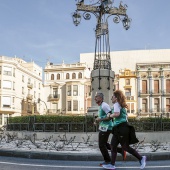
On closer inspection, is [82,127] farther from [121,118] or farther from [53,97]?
[53,97]

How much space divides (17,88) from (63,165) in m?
57.7

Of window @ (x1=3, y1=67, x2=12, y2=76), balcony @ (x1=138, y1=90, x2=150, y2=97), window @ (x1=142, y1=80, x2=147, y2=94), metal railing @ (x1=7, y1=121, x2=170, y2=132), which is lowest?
metal railing @ (x1=7, y1=121, x2=170, y2=132)

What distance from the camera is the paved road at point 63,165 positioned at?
8156 mm

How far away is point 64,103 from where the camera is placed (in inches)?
2633

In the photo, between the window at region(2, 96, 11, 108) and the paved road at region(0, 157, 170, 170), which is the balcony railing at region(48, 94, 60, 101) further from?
the paved road at region(0, 157, 170, 170)

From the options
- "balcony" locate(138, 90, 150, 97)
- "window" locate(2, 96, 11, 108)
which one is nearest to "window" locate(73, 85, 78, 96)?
"balcony" locate(138, 90, 150, 97)

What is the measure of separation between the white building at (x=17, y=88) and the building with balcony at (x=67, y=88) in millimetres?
4199

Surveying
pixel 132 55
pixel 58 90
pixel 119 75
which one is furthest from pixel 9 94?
pixel 132 55

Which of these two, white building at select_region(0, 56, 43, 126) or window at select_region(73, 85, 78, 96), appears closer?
white building at select_region(0, 56, 43, 126)

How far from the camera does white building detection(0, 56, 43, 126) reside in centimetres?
6171

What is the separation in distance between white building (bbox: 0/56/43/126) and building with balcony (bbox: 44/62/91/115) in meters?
4.20

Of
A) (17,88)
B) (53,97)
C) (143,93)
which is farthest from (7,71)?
(143,93)

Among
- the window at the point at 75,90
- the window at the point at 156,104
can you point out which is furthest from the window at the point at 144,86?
the window at the point at 75,90

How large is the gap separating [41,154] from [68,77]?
57.6m
